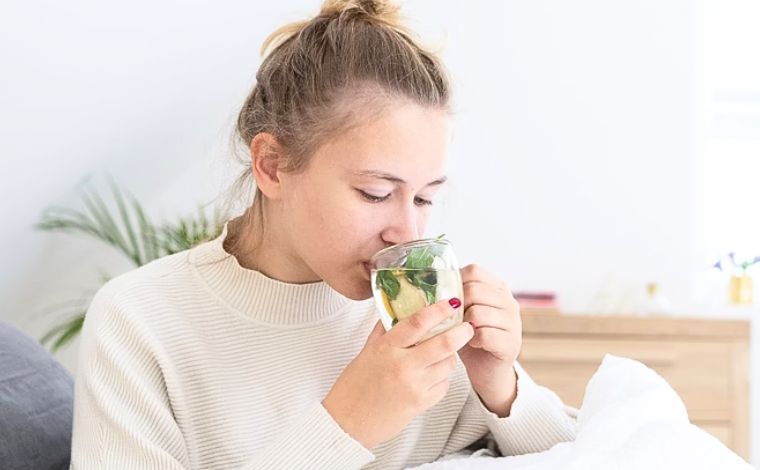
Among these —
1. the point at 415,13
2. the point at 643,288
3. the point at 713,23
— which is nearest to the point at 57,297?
the point at 415,13

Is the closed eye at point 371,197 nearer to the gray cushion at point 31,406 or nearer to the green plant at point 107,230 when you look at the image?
the gray cushion at point 31,406

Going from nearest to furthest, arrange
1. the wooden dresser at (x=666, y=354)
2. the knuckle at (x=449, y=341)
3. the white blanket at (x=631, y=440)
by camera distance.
→ the white blanket at (x=631, y=440) < the knuckle at (x=449, y=341) < the wooden dresser at (x=666, y=354)

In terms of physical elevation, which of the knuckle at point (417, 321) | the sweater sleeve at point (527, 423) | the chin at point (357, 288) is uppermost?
the knuckle at point (417, 321)

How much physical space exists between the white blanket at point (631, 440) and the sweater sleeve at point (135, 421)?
0.41ft

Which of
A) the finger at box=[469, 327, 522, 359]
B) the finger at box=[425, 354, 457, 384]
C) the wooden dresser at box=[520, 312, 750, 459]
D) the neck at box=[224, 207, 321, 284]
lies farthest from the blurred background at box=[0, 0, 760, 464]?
the finger at box=[425, 354, 457, 384]

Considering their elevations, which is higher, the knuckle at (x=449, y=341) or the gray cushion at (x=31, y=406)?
the knuckle at (x=449, y=341)

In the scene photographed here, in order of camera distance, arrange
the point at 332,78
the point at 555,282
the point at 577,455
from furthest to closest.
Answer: the point at 555,282
the point at 332,78
the point at 577,455

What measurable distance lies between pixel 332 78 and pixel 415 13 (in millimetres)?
3160

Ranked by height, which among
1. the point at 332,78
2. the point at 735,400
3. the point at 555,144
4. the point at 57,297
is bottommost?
the point at 735,400

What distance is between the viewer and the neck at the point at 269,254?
150cm

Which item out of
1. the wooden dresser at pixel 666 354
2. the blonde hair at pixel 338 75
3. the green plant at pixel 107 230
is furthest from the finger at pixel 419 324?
the wooden dresser at pixel 666 354

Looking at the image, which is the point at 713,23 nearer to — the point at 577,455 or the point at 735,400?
the point at 735,400

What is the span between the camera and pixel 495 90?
14.8 ft

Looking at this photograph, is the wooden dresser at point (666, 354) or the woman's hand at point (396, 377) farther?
the wooden dresser at point (666, 354)
